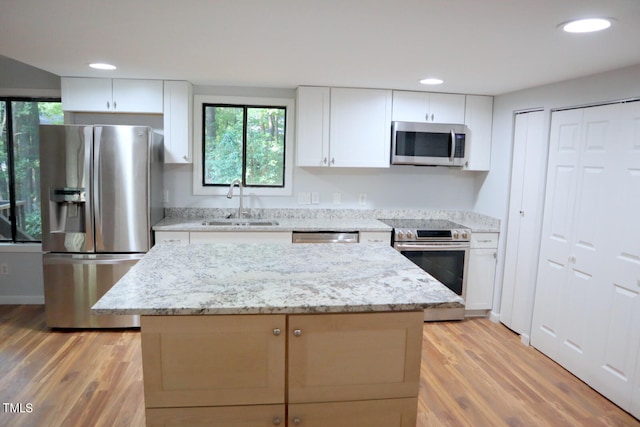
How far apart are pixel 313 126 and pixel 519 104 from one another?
1825mm

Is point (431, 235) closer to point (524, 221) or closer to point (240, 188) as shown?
point (524, 221)

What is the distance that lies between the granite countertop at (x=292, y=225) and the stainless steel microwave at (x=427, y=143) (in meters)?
0.67

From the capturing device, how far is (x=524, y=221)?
3.65m

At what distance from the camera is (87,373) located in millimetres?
2873

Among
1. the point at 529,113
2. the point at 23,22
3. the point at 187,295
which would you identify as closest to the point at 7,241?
the point at 23,22

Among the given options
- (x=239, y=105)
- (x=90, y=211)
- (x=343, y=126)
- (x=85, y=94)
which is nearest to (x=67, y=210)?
(x=90, y=211)

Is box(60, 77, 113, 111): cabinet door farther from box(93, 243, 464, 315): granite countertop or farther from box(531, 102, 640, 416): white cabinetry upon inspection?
box(531, 102, 640, 416): white cabinetry

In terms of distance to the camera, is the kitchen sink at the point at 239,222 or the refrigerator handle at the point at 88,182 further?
the kitchen sink at the point at 239,222

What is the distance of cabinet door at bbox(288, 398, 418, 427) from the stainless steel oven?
2159 millimetres

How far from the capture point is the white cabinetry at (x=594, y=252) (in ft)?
8.66

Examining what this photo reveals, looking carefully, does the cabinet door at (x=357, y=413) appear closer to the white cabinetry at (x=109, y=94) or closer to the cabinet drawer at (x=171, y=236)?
the cabinet drawer at (x=171, y=236)

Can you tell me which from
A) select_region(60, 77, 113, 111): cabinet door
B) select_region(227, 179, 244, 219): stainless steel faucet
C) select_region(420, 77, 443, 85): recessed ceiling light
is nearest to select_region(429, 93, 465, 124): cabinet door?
select_region(420, 77, 443, 85): recessed ceiling light

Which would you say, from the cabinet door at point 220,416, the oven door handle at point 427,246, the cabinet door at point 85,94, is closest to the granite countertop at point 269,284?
the cabinet door at point 220,416

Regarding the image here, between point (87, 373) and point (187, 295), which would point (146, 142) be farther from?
point (187, 295)
